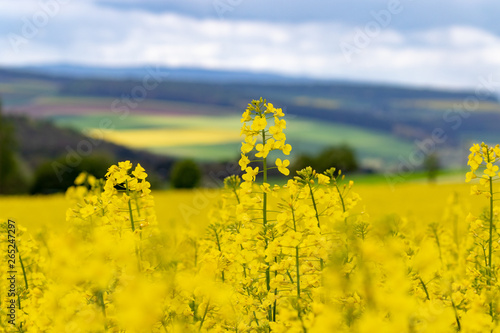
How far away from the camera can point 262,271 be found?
13.0ft

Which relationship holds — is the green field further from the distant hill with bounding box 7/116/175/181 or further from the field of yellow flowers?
the field of yellow flowers

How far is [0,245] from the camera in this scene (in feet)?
16.3

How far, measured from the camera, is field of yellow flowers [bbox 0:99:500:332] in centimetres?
286

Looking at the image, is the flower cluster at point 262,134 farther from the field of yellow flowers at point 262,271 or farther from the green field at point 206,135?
the green field at point 206,135

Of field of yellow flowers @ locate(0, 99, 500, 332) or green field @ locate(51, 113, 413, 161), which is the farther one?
green field @ locate(51, 113, 413, 161)

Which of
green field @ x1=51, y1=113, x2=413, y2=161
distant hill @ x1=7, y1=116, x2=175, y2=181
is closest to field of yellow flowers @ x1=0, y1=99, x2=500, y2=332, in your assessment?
distant hill @ x1=7, y1=116, x2=175, y2=181

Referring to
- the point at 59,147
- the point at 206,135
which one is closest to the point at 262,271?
the point at 59,147

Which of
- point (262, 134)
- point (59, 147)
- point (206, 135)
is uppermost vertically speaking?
point (206, 135)

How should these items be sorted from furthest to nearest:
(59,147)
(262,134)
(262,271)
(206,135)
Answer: (206,135)
(59,147)
(262,134)
(262,271)

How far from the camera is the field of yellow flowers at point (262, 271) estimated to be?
9.37 ft

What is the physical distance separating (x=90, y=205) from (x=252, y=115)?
4.36 feet

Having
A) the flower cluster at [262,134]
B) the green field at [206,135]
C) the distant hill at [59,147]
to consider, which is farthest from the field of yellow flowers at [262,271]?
the green field at [206,135]

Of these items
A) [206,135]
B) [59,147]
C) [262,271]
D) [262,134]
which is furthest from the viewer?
[206,135]

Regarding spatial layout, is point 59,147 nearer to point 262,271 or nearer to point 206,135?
point 206,135
